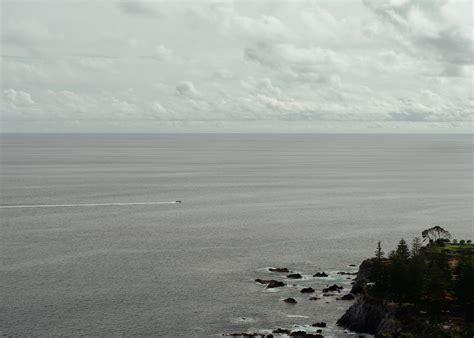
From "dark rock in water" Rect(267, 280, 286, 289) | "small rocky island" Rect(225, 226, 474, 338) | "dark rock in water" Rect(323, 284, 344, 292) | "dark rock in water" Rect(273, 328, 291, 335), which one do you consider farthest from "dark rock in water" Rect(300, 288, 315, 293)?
"dark rock in water" Rect(273, 328, 291, 335)

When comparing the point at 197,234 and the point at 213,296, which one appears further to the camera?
the point at 197,234

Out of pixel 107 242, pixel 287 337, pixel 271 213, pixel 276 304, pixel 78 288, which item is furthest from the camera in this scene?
pixel 271 213

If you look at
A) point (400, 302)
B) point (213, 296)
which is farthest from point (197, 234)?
point (400, 302)

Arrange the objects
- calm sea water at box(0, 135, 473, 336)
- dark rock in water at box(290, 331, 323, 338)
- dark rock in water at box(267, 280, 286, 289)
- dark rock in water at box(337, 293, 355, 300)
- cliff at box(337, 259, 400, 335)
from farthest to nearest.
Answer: dark rock in water at box(267, 280, 286, 289) < dark rock in water at box(337, 293, 355, 300) < calm sea water at box(0, 135, 473, 336) < dark rock in water at box(290, 331, 323, 338) < cliff at box(337, 259, 400, 335)

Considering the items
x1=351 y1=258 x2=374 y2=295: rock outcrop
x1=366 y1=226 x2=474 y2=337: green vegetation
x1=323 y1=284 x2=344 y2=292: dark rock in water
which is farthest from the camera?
x1=323 y1=284 x2=344 y2=292: dark rock in water

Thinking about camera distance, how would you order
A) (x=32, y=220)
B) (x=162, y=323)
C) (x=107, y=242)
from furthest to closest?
(x=32, y=220) → (x=107, y=242) → (x=162, y=323)

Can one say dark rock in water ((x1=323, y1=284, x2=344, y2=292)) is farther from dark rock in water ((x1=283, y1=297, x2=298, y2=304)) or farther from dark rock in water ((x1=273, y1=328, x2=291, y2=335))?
dark rock in water ((x1=273, y1=328, x2=291, y2=335))

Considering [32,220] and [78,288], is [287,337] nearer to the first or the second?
[78,288]
